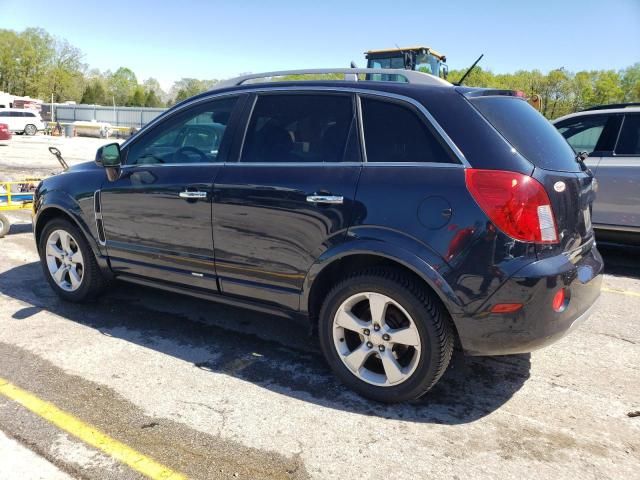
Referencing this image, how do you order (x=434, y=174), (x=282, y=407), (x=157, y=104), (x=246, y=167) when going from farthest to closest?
(x=157, y=104) → (x=246, y=167) → (x=282, y=407) → (x=434, y=174)

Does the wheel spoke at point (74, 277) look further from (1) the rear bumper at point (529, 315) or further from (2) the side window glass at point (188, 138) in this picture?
(1) the rear bumper at point (529, 315)

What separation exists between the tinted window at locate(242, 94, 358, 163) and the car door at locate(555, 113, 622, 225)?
3.94 metres

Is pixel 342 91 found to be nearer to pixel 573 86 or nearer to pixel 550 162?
pixel 550 162

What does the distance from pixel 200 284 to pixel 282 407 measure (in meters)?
1.18

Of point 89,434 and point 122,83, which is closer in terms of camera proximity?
point 89,434

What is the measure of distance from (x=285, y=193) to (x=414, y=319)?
1.10 m

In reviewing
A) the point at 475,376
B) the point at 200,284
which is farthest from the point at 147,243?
the point at 475,376

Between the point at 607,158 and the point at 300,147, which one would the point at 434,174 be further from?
the point at 607,158

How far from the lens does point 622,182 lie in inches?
232

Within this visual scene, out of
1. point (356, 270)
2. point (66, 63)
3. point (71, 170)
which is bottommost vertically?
point (356, 270)

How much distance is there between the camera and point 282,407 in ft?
10.0

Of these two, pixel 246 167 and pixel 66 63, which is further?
pixel 66 63

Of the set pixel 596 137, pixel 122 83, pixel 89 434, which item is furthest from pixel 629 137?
pixel 122 83

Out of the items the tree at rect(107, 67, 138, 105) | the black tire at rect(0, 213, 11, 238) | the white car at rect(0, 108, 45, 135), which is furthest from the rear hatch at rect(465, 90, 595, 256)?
the tree at rect(107, 67, 138, 105)
